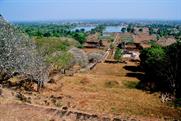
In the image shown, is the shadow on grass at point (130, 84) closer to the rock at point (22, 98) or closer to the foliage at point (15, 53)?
the foliage at point (15, 53)

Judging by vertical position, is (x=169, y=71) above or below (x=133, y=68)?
above

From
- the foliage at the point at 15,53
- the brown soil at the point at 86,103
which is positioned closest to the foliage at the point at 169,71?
the brown soil at the point at 86,103

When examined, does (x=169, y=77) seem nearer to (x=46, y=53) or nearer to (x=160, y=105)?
(x=160, y=105)

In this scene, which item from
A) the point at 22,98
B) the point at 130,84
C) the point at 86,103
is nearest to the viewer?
the point at 22,98

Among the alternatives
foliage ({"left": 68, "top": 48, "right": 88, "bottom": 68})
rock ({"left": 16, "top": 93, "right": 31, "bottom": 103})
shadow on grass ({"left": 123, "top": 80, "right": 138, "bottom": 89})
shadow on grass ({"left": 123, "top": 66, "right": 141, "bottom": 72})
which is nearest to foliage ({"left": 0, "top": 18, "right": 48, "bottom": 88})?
rock ({"left": 16, "top": 93, "right": 31, "bottom": 103})

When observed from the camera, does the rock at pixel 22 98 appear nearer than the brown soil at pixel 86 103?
No

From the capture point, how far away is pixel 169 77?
4153 centimetres

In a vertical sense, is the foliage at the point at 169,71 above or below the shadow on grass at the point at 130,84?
above

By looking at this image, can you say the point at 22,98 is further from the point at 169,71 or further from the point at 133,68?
the point at 133,68

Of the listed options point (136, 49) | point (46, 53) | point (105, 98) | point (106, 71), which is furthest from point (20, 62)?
point (136, 49)

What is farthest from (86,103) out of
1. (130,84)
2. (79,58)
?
(79,58)

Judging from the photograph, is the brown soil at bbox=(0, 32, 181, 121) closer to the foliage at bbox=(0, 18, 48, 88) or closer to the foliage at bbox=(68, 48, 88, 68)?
the foliage at bbox=(0, 18, 48, 88)

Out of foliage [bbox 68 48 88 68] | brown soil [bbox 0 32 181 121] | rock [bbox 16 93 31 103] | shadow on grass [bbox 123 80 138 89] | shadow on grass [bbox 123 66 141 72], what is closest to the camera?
brown soil [bbox 0 32 181 121]

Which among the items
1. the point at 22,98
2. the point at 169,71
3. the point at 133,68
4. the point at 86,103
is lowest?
the point at 133,68
